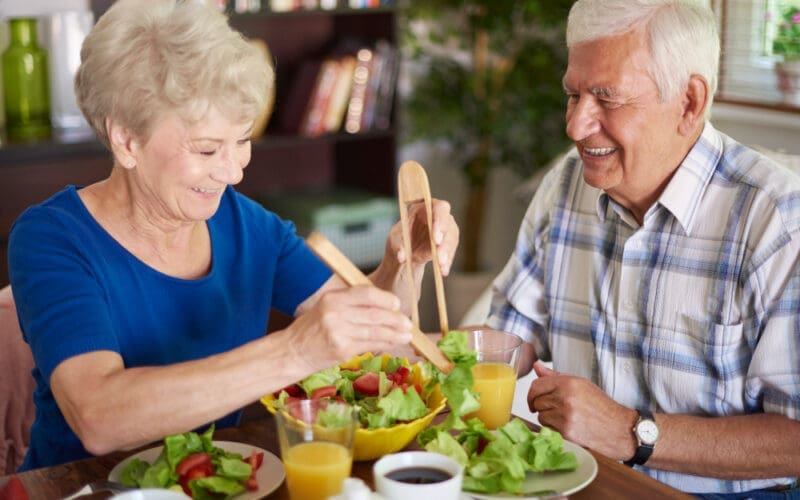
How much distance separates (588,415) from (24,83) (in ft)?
8.05

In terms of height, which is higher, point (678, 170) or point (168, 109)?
point (168, 109)

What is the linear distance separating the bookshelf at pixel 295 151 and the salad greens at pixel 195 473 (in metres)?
2.31

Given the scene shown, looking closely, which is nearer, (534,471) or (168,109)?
(534,471)

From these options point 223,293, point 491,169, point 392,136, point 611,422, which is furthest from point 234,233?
point 491,169

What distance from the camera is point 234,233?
194 centimetres

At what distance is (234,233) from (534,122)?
2335mm

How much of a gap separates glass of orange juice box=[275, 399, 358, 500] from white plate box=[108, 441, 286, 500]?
0.26ft

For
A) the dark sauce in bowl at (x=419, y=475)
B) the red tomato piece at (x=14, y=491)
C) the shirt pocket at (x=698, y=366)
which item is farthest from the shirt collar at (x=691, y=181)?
the red tomato piece at (x=14, y=491)

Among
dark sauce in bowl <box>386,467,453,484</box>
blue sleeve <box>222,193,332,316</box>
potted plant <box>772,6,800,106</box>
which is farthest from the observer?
potted plant <box>772,6,800,106</box>

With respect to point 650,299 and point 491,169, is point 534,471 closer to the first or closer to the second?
point 650,299

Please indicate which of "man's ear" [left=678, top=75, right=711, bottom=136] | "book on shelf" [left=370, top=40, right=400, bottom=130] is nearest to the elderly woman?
"man's ear" [left=678, top=75, right=711, bottom=136]

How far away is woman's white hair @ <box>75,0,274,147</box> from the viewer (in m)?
1.62

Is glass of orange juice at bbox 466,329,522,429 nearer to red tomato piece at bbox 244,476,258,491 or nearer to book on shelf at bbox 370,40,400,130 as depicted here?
Answer: red tomato piece at bbox 244,476,258,491

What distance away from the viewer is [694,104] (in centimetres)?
184
